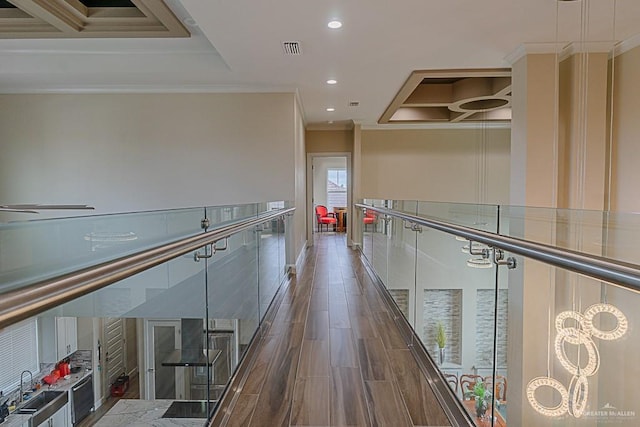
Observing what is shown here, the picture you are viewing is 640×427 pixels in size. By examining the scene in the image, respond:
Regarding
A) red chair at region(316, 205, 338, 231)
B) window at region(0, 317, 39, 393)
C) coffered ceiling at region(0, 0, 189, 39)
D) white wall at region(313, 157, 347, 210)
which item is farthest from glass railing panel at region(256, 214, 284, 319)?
white wall at region(313, 157, 347, 210)

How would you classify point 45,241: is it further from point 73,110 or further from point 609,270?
point 73,110

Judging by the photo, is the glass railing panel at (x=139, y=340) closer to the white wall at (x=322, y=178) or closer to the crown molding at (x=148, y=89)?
the crown molding at (x=148, y=89)

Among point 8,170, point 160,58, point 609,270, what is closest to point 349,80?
point 160,58

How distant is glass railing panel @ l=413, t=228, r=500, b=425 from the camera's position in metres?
1.85

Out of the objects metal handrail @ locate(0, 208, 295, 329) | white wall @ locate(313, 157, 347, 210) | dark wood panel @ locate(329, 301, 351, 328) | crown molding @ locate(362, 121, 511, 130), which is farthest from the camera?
white wall @ locate(313, 157, 347, 210)

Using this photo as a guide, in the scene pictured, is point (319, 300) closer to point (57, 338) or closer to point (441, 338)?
point (441, 338)

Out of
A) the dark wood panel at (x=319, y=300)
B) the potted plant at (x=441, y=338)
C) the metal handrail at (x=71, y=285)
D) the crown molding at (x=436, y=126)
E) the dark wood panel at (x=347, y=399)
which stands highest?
the crown molding at (x=436, y=126)

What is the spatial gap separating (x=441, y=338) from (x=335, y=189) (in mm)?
11794

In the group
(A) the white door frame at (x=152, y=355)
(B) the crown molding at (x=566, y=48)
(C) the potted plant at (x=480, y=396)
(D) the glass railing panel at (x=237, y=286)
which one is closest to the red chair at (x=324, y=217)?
(B) the crown molding at (x=566, y=48)

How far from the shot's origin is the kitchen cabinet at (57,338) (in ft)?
3.88

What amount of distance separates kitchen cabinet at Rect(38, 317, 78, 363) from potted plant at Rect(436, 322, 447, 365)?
186 centimetres

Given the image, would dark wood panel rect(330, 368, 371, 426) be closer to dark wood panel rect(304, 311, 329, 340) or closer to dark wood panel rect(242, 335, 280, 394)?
dark wood panel rect(242, 335, 280, 394)

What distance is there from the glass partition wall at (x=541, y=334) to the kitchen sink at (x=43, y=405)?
1.56 meters

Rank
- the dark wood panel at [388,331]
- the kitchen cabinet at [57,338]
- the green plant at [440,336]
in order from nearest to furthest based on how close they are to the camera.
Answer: the kitchen cabinet at [57,338], the green plant at [440,336], the dark wood panel at [388,331]
